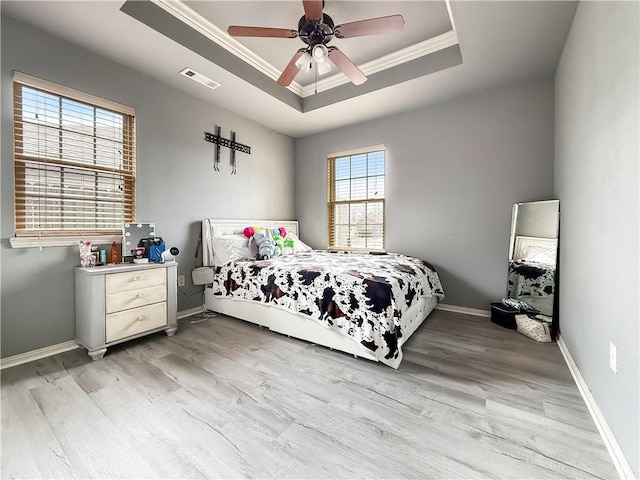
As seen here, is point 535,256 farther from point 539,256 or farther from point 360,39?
point 360,39

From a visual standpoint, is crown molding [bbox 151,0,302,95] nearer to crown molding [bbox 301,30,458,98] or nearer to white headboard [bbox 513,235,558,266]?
crown molding [bbox 301,30,458,98]

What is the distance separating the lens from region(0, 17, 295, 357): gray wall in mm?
2090

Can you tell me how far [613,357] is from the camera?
131 cm

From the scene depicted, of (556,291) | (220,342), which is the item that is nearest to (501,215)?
(556,291)

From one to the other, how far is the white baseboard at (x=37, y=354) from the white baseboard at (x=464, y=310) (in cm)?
390

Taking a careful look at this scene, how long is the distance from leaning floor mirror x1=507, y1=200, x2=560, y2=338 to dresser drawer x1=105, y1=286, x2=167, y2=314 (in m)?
3.68

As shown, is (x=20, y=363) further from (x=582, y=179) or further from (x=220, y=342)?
(x=582, y=179)

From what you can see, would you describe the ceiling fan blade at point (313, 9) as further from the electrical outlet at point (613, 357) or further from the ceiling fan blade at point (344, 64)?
the electrical outlet at point (613, 357)

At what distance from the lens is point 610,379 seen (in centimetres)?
134

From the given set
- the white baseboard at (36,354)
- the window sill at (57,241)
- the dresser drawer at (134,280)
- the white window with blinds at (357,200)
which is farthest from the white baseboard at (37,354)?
the white window with blinds at (357,200)

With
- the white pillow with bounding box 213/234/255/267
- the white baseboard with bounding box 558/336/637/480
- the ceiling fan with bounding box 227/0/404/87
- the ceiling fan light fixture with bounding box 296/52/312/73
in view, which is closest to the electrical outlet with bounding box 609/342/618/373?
the white baseboard with bounding box 558/336/637/480

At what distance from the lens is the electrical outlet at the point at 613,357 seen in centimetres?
128

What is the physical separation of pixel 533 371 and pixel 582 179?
1.42 m

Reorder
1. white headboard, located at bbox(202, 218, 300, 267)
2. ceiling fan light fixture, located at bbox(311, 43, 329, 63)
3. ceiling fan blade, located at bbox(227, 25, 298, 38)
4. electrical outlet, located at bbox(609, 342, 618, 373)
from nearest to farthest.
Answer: electrical outlet, located at bbox(609, 342, 618, 373), ceiling fan blade, located at bbox(227, 25, 298, 38), ceiling fan light fixture, located at bbox(311, 43, 329, 63), white headboard, located at bbox(202, 218, 300, 267)
